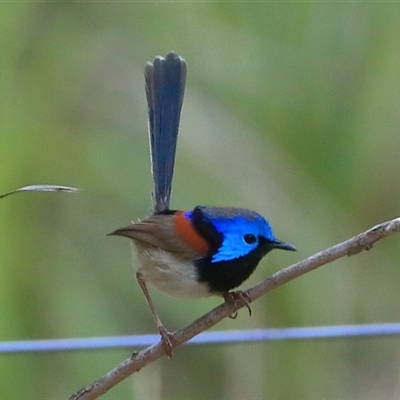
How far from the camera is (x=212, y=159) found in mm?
2146

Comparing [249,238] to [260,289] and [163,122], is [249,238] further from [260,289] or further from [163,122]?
[163,122]

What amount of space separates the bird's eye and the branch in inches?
5.9

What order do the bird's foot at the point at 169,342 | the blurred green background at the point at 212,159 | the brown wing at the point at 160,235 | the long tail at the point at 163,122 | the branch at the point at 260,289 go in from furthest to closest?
the blurred green background at the point at 212,159 → the long tail at the point at 163,122 → the brown wing at the point at 160,235 → the bird's foot at the point at 169,342 → the branch at the point at 260,289

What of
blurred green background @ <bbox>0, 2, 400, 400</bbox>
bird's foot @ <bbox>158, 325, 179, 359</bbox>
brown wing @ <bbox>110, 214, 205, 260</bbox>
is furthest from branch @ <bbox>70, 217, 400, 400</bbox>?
blurred green background @ <bbox>0, 2, 400, 400</bbox>

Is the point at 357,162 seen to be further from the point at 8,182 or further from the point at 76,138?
the point at 8,182

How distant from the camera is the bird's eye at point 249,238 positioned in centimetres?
135

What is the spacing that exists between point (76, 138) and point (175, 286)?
3.01 ft

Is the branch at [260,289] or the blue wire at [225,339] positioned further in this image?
the blue wire at [225,339]

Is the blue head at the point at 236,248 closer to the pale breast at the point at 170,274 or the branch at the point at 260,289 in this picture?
the pale breast at the point at 170,274

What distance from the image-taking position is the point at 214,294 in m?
1.39

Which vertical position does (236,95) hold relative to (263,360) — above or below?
above

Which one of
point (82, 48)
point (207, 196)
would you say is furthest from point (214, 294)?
point (82, 48)

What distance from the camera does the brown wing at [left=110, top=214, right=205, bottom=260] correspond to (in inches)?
55.5

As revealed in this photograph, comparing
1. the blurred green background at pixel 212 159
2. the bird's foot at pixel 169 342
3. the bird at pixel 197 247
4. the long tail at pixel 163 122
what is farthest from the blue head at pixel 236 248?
the blurred green background at pixel 212 159
